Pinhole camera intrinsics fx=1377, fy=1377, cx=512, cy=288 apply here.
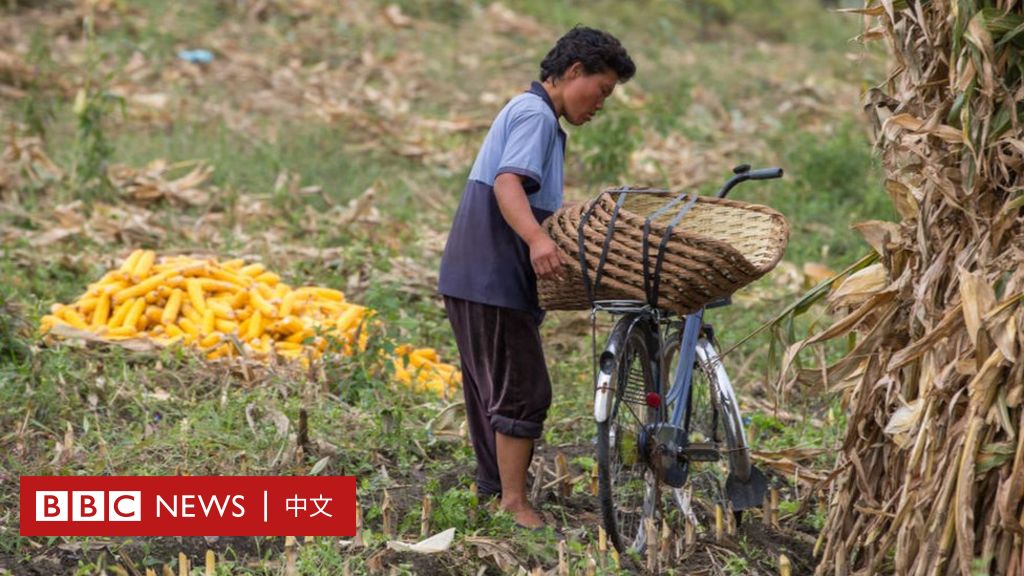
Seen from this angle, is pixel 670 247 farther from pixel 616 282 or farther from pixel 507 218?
pixel 507 218

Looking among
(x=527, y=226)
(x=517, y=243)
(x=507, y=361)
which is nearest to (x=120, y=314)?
(x=507, y=361)

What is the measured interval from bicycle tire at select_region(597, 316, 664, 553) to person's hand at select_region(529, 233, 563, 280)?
305mm

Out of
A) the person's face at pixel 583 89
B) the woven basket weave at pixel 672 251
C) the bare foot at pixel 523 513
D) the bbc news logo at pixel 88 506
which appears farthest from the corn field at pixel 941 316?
the bbc news logo at pixel 88 506

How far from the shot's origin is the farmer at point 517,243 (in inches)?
165

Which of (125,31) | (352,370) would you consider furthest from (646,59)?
(352,370)

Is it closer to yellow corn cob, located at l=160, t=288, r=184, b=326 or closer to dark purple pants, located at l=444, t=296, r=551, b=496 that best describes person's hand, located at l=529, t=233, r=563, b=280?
dark purple pants, located at l=444, t=296, r=551, b=496

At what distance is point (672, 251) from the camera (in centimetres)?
389

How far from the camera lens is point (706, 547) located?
4.38 metres

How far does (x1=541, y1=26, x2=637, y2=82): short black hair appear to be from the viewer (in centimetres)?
425

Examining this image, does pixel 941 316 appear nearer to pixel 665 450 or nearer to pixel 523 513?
pixel 665 450

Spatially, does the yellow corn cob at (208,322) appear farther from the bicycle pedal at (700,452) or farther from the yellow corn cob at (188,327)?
the bicycle pedal at (700,452)

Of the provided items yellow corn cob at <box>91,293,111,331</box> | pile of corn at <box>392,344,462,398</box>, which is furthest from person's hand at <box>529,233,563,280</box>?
yellow corn cob at <box>91,293,111,331</box>

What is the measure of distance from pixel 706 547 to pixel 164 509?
1.74 meters

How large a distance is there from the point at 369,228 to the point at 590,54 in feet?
13.6
